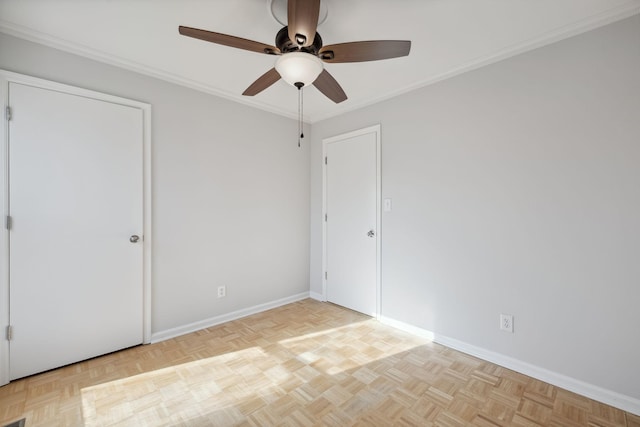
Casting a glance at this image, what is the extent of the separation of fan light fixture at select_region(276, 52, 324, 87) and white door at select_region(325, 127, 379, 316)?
1531 mm

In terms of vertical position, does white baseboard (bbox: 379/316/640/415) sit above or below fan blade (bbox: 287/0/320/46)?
below

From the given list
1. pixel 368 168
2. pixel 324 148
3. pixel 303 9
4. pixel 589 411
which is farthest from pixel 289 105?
pixel 589 411

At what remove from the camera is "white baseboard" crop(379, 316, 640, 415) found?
→ 67.4 inches

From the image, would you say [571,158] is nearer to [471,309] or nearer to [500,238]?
[500,238]

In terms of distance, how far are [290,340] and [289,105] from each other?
8.38 ft

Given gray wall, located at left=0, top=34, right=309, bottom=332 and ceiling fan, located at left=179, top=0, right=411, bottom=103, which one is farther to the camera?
gray wall, located at left=0, top=34, right=309, bottom=332

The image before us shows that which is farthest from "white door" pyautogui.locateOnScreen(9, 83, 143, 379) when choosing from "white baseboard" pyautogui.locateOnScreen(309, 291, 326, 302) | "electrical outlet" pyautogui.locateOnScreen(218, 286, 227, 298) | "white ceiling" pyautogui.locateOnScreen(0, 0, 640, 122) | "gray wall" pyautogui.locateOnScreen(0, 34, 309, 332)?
"white baseboard" pyautogui.locateOnScreen(309, 291, 326, 302)

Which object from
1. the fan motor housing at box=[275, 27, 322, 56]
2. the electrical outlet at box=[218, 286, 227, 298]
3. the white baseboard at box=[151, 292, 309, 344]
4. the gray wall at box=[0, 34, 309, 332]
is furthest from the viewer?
the electrical outlet at box=[218, 286, 227, 298]

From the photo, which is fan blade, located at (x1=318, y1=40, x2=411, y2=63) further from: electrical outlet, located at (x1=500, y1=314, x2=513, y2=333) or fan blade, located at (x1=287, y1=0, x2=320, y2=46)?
electrical outlet, located at (x1=500, y1=314, x2=513, y2=333)

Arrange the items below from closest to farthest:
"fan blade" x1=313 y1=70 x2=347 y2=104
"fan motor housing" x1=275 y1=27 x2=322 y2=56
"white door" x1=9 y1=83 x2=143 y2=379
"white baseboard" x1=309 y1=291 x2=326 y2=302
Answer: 1. "fan motor housing" x1=275 y1=27 x2=322 y2=56
2. "fan blade" x1=313 y1=70 x2=347 y2=104
3. "white door" x1=9 y1=83 x2=143 y2=379
4. "white baseboard" x1=309 y1=291 x2=326 y2=302

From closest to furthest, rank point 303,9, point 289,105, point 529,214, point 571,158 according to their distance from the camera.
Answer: point 303,9
point 571,158
point 529,214
point 289,105

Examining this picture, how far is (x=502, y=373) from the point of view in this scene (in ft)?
6.82

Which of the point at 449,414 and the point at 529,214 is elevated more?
the point at 529,214

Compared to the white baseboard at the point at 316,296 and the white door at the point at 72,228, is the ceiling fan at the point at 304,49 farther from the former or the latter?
the white baseboard at the point at 316,296
